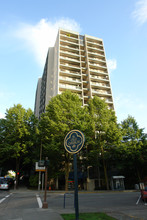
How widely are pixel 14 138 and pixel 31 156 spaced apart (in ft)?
17.5

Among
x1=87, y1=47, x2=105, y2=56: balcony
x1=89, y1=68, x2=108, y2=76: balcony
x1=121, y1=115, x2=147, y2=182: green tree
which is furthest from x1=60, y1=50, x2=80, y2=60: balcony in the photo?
x1=121, y1=115, x2=147, y2=182: green tree

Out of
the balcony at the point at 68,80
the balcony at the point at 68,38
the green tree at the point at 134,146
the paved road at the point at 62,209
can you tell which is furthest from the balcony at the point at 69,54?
the paved road at the point at 62,209

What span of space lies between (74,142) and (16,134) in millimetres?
25432

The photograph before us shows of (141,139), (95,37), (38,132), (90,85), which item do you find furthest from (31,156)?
(95,37)

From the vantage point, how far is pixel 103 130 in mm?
28016

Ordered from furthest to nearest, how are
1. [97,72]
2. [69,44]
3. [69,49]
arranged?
[69,44] → [69,49] → [97,72]

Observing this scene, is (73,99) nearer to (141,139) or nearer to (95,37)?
(141,139)

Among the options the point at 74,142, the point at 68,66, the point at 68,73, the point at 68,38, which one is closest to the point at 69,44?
the point at 68,38

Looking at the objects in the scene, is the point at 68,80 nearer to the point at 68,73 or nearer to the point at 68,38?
the point at 68,73

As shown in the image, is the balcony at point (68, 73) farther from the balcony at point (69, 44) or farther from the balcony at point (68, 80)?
the balcony at point (69, 44)

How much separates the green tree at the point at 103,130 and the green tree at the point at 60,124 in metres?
3.54

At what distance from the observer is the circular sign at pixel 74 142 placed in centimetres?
652

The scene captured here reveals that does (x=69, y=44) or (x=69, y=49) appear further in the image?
(x=69, y=44)

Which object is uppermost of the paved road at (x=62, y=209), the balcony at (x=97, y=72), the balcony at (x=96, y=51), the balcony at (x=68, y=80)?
the balcony at (x=96, y=51)
